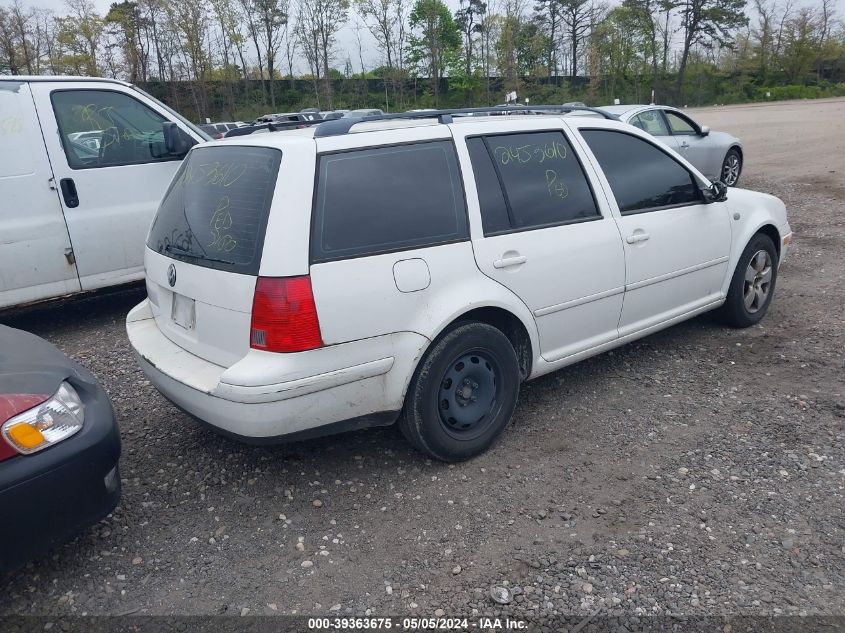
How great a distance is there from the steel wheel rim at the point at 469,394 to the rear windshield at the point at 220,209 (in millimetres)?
1134

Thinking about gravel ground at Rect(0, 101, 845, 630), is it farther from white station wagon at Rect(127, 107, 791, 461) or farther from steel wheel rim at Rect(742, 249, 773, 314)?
steel wheel rim at Rect(742, 249, 773, 314)

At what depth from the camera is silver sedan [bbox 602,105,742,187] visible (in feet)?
36.4

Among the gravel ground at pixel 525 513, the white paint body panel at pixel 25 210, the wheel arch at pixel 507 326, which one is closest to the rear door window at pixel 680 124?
the gravel ground at pixel 525 513

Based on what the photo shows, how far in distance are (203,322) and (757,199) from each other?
13.5 ft

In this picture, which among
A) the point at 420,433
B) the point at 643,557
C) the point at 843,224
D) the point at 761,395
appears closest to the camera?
the point at 643,557

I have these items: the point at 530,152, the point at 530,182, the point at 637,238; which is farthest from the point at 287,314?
the point at 637,238

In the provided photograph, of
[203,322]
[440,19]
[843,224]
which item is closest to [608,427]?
[203,322]

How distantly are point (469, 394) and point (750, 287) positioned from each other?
2835 millimetres

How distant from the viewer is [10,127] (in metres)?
5.44

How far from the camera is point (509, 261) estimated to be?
364cm

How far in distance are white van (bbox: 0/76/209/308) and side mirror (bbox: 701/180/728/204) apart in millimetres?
4310

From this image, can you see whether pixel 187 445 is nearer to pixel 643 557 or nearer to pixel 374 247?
pixel 374 247

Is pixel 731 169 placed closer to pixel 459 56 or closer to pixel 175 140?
pixel 175 140

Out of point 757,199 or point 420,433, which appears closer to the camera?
point 420,433
